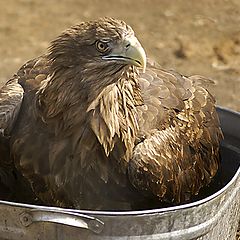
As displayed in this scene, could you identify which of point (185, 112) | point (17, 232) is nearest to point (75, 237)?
point (17, 232)

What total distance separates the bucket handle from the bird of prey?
0.77m

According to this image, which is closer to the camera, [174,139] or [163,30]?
[174,139]

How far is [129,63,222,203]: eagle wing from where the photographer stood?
4.38m

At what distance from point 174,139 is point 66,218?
1.20 m

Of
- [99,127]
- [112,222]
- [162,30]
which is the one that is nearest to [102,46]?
[99,127]

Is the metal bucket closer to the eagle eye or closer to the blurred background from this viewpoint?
the eagle eye

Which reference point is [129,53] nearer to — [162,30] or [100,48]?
[100,48]

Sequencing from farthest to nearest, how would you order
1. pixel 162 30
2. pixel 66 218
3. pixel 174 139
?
pixel 162 30
pixel 174 139
pixel 66 218

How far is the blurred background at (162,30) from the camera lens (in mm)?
8391

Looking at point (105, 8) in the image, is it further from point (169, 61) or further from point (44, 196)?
point (44, 196)

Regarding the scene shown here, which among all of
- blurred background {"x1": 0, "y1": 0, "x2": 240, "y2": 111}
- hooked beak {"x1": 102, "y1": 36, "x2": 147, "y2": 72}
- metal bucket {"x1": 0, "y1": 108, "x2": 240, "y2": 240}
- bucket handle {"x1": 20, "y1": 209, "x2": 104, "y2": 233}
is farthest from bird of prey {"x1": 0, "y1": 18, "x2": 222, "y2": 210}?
blurred background {"x1": 0, "y1": 0, "x2": 240, "y2": 111}

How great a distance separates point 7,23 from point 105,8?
1200 millimetres

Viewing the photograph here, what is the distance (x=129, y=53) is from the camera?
4.08 m

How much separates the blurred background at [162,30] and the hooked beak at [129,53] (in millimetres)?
3604
